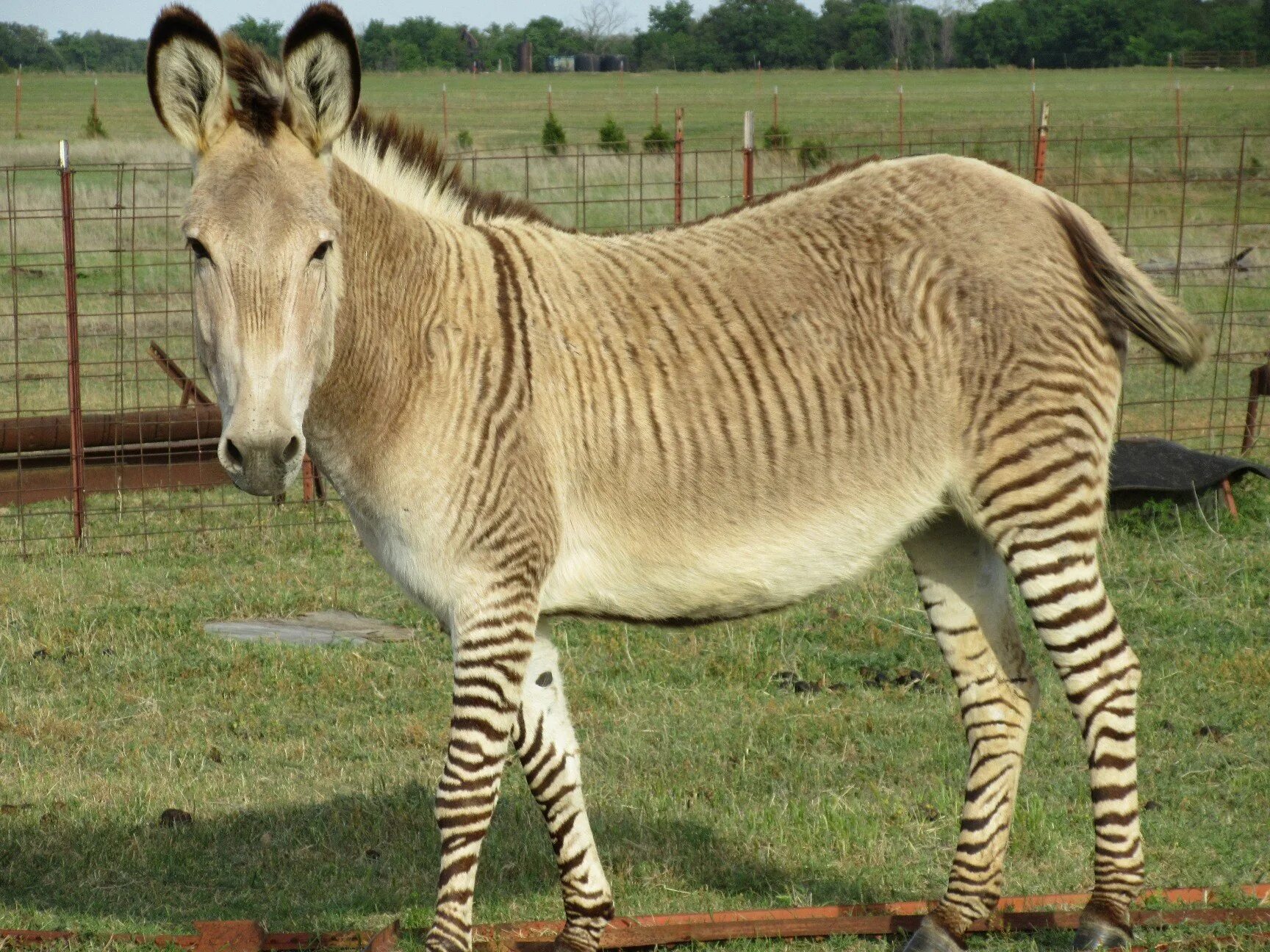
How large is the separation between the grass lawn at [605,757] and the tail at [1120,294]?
2.09 metres

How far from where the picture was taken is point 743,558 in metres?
4.63

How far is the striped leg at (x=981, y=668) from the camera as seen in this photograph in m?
5.04

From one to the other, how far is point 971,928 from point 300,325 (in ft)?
10.3

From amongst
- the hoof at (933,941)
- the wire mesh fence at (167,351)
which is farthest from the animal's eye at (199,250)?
the hoof at (933,941)

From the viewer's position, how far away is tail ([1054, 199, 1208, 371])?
15.7 feet

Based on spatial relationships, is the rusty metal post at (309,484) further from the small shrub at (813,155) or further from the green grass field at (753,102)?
the green grass field at (753,102)

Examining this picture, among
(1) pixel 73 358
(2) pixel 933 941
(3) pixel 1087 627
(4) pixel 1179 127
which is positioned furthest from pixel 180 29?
(4) pixel 1179 127

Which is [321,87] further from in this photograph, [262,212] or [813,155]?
[813,155]

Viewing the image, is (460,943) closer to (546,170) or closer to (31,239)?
(31,239)

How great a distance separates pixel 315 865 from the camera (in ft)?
19.2

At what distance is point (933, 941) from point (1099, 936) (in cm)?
56

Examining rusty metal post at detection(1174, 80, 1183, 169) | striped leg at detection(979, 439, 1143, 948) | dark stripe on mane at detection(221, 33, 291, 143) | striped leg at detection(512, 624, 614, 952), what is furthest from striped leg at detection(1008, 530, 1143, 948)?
rusty metal post at detection(1174, 80, 1183, 169)

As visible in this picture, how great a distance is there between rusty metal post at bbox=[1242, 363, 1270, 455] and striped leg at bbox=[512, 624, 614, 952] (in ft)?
25.5

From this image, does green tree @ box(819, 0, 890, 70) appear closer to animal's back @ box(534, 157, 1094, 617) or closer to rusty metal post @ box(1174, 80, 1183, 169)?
rusty metal post @ box(1174, 80, 1183, 169)
